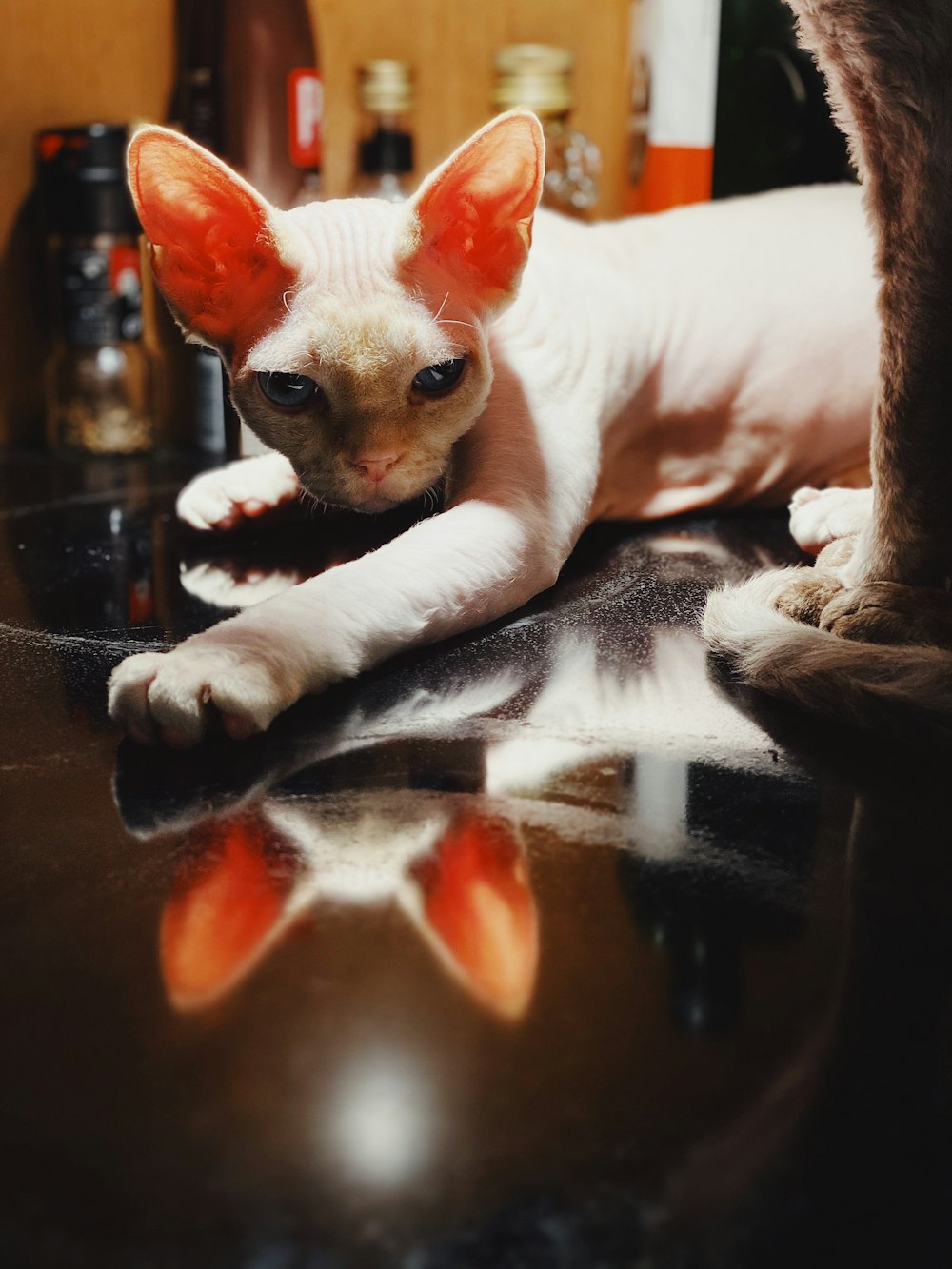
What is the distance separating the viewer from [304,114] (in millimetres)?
1448

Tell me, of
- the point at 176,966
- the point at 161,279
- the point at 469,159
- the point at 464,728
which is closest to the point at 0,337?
the point at 161,279

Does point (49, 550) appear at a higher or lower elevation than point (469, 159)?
lower

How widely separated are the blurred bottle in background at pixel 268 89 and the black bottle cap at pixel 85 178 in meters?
0.13

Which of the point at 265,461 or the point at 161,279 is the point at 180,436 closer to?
the point at 265,461

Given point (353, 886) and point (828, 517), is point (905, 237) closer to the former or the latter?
point (828, 517)

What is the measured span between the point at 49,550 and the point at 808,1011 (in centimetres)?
83

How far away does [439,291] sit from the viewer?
30.8 inches

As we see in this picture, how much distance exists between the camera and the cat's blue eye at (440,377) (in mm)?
790

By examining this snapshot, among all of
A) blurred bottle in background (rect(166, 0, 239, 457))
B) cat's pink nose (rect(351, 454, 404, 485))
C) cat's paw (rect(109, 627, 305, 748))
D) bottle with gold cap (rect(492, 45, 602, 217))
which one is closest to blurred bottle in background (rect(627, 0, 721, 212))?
bottle with gold cap (rect(492, 45, 602, 217))

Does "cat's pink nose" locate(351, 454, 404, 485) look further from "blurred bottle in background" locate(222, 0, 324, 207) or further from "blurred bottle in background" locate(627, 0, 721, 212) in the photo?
"blurred bottle in background" locate(627, 0, 721, 212)

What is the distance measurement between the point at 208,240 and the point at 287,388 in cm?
10

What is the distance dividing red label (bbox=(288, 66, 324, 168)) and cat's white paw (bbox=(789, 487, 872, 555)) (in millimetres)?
802

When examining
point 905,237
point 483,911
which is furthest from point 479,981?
point 905,237

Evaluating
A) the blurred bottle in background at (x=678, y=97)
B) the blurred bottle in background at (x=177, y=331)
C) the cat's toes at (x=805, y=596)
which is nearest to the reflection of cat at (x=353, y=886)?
the cat's toes at (x=805, y=596)
